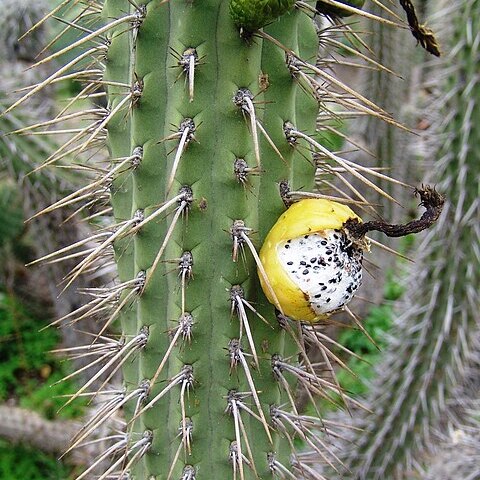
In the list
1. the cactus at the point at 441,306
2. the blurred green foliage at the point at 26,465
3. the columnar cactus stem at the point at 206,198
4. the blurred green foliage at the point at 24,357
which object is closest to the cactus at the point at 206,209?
the columnar cactus stem at the point at 206,198

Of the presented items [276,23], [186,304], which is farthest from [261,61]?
[186,304]

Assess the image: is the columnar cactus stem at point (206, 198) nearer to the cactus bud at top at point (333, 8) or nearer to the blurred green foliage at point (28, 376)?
the cactus bud at top at point (333, 8)

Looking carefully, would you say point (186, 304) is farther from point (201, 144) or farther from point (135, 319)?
point (201, 144)

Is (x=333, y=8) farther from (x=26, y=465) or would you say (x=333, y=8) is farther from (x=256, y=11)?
(x=26, y=465)

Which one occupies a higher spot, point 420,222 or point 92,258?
point 420,222

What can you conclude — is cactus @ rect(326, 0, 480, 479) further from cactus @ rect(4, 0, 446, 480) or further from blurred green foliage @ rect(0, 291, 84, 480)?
blurred green foliage @ rect(0, 291, 84, 480)

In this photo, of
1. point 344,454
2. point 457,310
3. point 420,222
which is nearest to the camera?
point 420,222

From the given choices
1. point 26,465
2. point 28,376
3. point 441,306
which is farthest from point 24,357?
point 441,306
